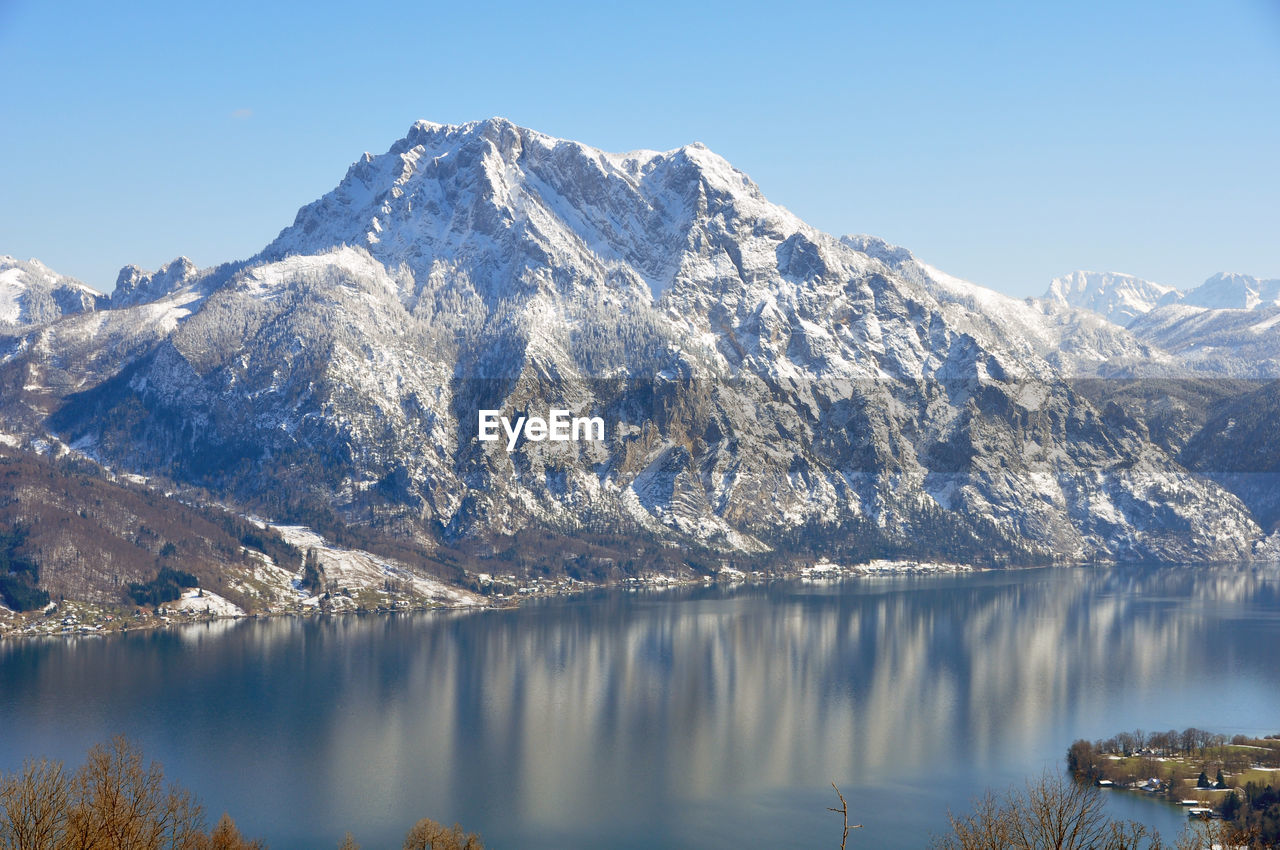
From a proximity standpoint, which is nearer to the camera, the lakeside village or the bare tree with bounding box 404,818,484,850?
the bare tree with bounding box 404,818,484,850

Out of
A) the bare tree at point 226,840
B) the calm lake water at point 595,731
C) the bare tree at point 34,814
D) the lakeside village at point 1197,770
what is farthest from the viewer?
the calm lake water at point 595,731

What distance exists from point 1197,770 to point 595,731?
235ft

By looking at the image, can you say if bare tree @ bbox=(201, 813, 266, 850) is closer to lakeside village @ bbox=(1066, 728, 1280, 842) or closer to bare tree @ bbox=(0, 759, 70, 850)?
bare tree @ bbox=(0, 759, 70, 850)

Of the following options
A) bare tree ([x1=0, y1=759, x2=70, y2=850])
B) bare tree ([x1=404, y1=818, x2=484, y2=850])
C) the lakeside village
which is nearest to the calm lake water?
the lakeside village

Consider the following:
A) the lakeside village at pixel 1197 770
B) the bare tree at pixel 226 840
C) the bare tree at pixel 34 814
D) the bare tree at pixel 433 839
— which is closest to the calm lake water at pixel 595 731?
the lakeside village at pixel 1197 770

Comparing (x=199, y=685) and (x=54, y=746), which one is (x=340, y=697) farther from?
(x=54, y=746)

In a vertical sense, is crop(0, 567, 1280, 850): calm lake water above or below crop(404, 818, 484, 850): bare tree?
below

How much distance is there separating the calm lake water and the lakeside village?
3.91 m

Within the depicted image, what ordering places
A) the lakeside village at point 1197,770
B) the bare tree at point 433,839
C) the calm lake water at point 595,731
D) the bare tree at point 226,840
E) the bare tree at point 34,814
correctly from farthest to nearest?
the calm lake water at point 595,731 < the lakeside village at point 1197,770 < the bare tree at point 433,839 < the bare tree at point 226,840 < the bare tree at point 34,814

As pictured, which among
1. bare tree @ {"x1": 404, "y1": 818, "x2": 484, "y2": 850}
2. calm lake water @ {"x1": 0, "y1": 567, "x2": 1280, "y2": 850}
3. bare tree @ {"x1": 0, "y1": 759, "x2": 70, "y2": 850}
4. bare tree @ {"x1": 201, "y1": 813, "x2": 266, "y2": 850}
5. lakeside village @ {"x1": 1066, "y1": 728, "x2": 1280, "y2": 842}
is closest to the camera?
Answer: bare tree @ {"x1": 0, "y1": 759, "x2": 70, "y2": 850}

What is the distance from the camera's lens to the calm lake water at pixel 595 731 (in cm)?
11381

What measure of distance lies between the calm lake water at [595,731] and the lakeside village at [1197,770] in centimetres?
391

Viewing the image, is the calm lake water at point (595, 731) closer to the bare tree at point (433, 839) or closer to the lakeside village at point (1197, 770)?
the lakeside village at point (1197, 770)

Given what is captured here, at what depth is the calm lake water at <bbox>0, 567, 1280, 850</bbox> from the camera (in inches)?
4481
